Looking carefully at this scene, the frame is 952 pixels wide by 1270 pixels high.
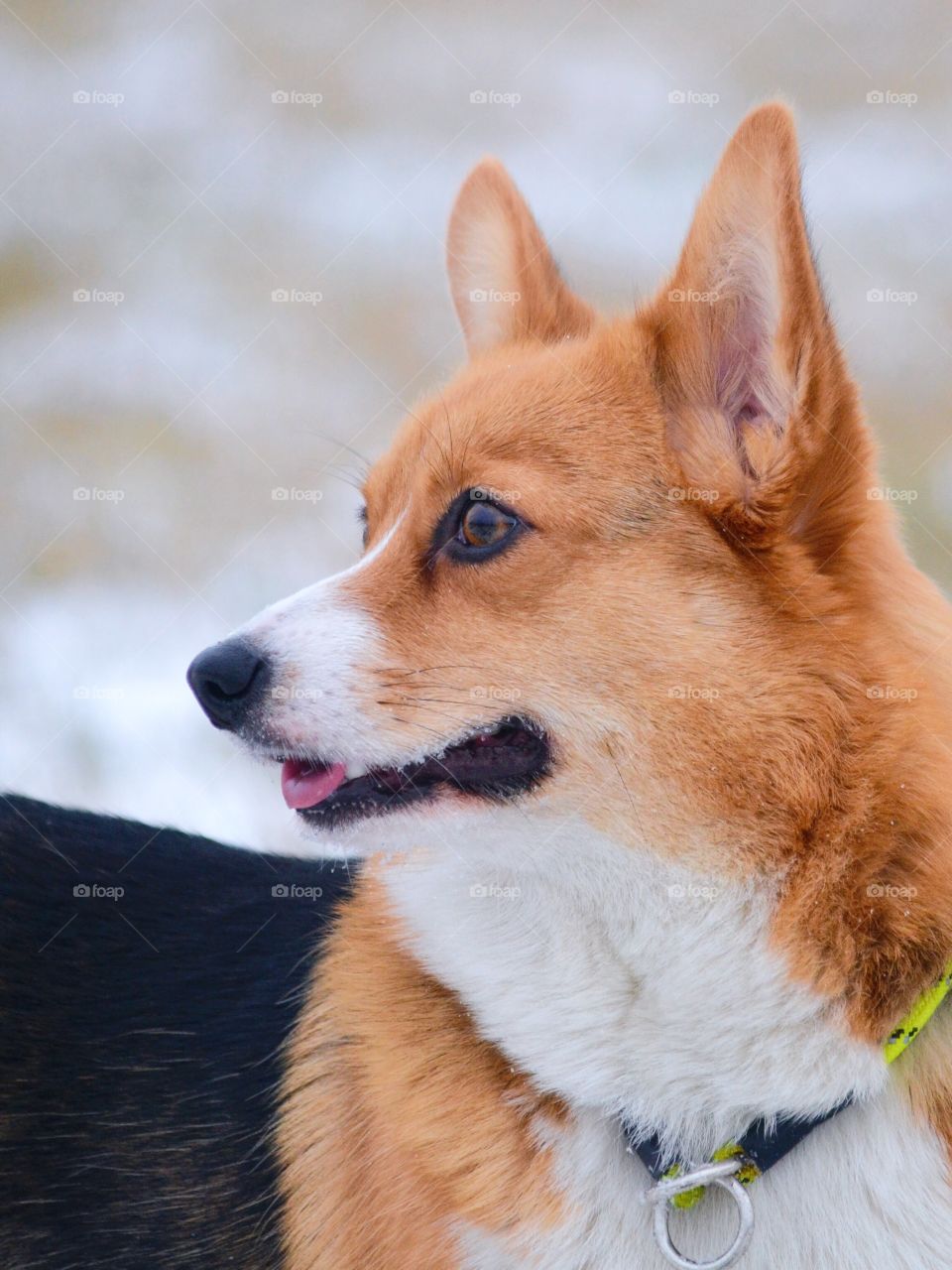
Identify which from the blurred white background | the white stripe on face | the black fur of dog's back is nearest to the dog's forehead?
the white stripe on face

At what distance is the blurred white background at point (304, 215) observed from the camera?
24.2ft

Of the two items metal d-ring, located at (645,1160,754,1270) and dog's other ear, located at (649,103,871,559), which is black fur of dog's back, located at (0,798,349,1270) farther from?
dog's other ear, located at (649,103,871,559)

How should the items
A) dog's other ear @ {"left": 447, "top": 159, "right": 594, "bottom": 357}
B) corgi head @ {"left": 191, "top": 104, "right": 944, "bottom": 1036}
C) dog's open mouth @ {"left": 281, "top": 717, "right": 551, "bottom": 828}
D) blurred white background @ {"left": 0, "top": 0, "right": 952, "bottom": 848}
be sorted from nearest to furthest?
corgi head @ {"left": 191, "top": 104, "right": 944, "bottom": 1036} < dog's open mouth @ {"left": 281, "top": 717, "right": 551, "bottom": 828} < dog's other ear @ {"left": 447, "top": 159, "right": 594, "bottom": 357} < blurred white background @ {"left": 0, "top": 0, "right": 952, "bottom": 848}

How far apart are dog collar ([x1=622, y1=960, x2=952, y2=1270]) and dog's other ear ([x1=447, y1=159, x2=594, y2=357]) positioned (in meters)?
1.89

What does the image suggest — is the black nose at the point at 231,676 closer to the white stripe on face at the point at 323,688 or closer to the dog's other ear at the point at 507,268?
the white stripe on face at the point at 323,688

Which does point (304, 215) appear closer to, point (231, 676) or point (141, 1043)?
point (231, 676)

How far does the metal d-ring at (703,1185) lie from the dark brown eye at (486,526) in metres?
1.25

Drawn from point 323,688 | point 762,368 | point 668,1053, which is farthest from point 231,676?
point 762,368

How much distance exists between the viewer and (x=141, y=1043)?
9.52 feet

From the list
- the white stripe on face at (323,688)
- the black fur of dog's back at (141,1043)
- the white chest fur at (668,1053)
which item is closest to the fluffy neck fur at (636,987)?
the white chest fur at (668,1053)

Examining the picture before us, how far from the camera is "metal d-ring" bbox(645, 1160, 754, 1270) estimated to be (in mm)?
2270

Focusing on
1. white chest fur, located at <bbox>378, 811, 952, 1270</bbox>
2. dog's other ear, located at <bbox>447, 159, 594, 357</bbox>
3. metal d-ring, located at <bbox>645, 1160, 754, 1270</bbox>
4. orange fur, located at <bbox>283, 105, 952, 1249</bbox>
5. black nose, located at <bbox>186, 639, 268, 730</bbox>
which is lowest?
metal d-ring, located at <bbox>645, 1160, 754, 1270</bbox>

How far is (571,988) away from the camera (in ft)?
8.14

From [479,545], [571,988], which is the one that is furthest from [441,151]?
[571,988]
